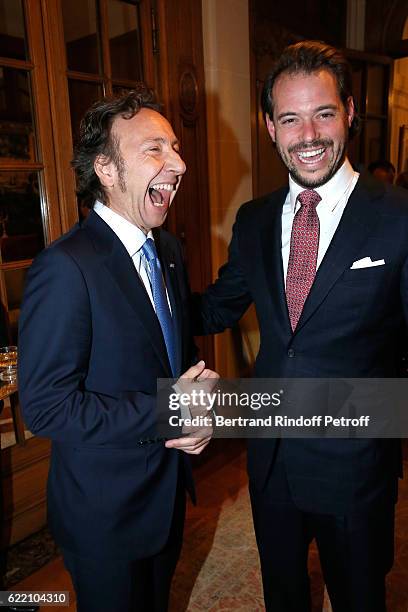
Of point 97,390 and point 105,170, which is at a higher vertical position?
point 105,170

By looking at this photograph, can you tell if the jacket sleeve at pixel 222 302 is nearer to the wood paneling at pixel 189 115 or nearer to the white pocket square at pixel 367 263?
the white pocket square at pixel 367 263

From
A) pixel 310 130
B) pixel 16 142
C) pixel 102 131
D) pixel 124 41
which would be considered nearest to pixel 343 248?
pixel 310 130

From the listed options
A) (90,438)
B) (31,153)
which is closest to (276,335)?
(90,438)

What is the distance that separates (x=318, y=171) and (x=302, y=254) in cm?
22

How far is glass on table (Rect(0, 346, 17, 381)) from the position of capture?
1.58m

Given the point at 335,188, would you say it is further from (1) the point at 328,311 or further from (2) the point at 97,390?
(2) the point at 97,390

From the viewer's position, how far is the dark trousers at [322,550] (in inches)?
53.2

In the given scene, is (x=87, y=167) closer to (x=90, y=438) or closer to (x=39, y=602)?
(x=90, y=438)

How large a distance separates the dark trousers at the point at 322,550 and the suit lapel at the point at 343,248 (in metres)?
0.48

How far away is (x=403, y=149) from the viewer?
4.88 m

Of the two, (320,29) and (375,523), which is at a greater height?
(320,29)

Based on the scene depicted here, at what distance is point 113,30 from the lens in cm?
236

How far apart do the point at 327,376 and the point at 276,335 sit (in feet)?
0.57

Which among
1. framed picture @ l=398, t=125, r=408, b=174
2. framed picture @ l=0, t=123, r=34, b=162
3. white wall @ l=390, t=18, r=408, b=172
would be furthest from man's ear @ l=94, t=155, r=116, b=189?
framed picture @ l=398, t=125, r=408, b=174
